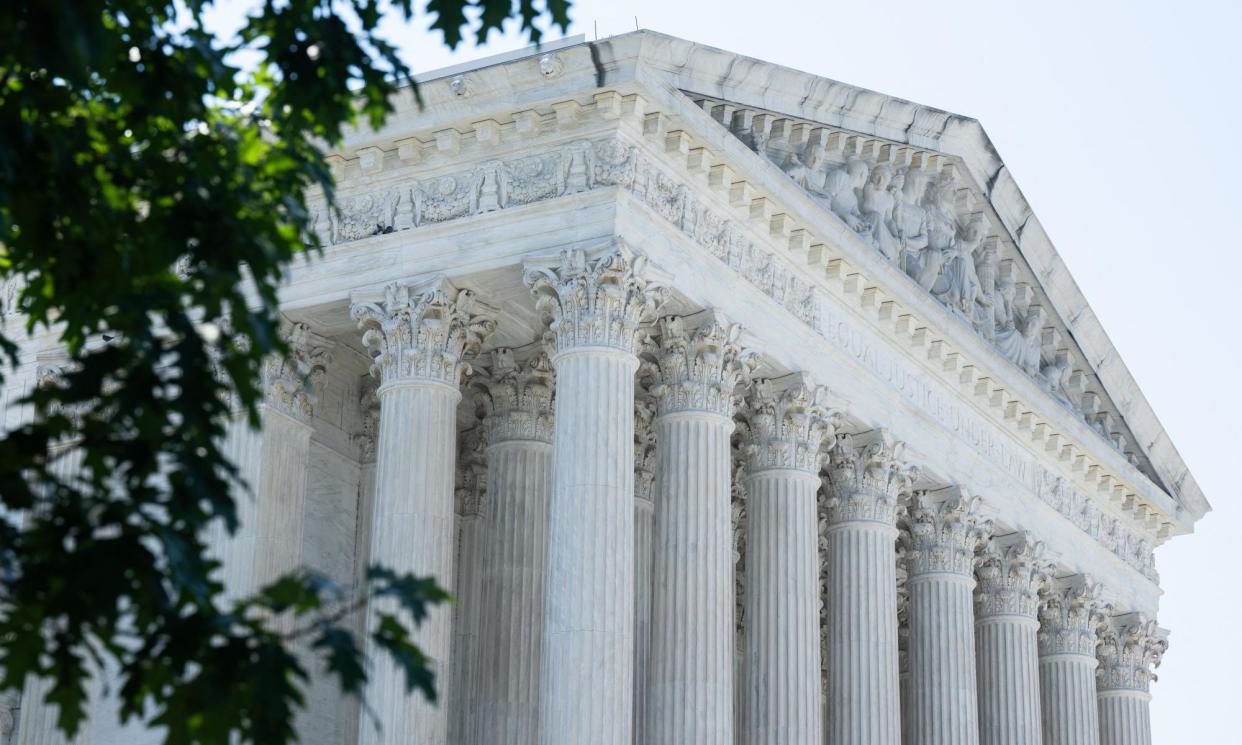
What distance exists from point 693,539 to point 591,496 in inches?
124

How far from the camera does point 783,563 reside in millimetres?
37781

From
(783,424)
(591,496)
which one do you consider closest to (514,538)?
(783,424)

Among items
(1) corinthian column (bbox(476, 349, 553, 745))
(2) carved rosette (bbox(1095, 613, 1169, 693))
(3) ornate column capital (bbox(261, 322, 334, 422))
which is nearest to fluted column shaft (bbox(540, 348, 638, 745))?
(1) corinthian column (bbox(476, 349, 553, 745))

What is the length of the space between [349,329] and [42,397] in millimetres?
24192

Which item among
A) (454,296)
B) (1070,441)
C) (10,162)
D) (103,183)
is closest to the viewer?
(10,162)

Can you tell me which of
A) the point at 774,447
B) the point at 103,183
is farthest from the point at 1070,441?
the point at 103,183

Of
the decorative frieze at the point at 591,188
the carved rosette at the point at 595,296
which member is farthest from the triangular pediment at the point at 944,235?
the carved rosette at the point at 595,296

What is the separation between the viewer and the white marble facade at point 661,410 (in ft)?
110

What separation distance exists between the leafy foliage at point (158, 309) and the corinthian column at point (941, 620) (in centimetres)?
3061

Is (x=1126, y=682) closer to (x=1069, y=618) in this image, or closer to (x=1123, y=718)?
(x=1123, y=718)

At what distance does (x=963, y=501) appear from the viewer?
44.8m

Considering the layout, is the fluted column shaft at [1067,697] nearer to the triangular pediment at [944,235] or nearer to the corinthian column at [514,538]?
the triangular pediment at [944,235]

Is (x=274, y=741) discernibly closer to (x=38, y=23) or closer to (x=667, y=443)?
(x=38, y=23)

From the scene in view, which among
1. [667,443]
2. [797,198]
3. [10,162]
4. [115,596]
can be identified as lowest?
[115,596]
